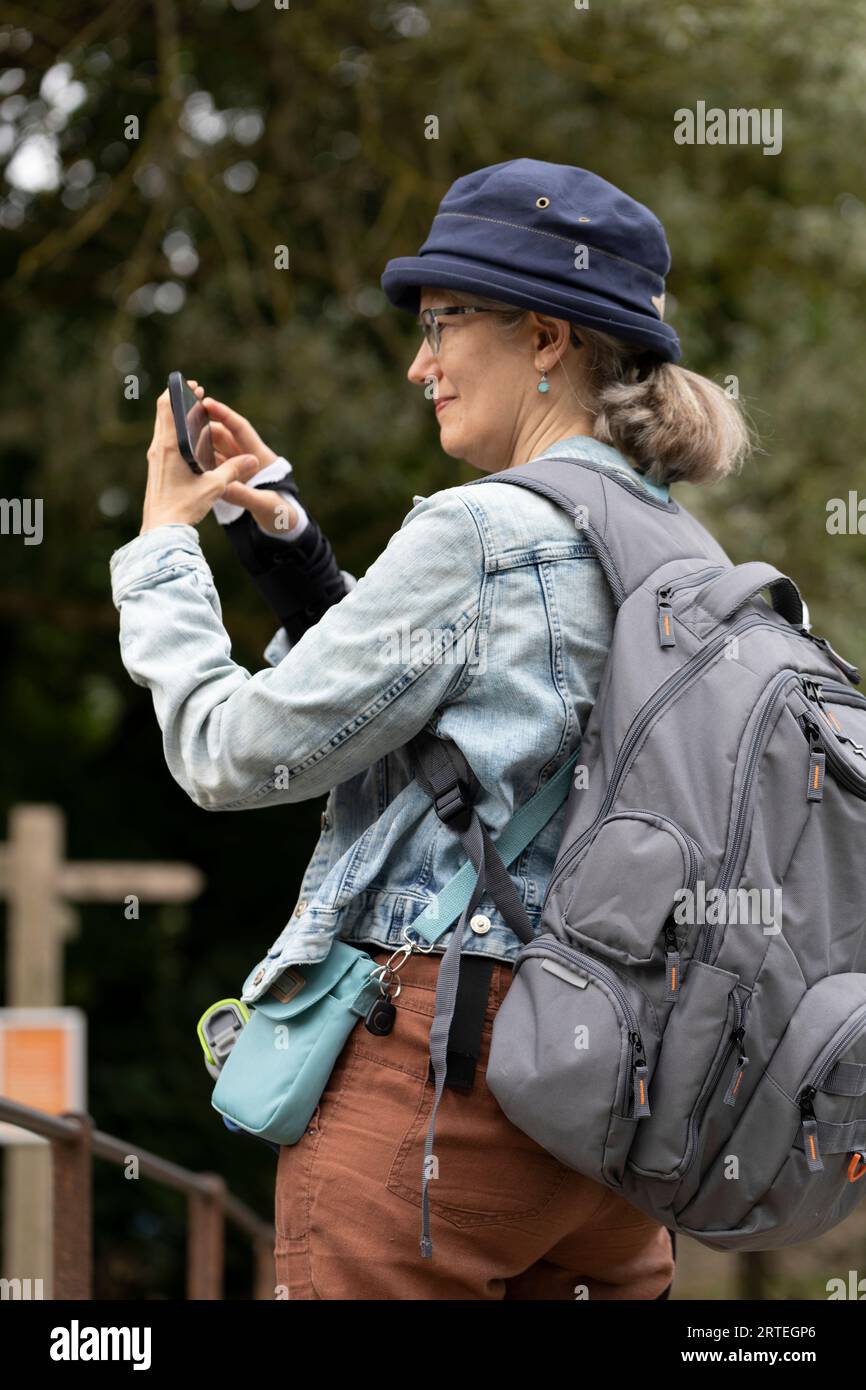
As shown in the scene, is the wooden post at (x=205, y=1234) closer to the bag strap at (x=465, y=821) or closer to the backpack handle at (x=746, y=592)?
the bag strap at (x=465, y=821)

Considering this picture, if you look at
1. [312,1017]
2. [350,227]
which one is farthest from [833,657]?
[350,227]

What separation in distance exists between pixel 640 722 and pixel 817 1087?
1.19ft

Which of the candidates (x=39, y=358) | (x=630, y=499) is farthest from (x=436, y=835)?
(x=39, y=358)

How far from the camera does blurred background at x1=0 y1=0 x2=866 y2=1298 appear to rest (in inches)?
226

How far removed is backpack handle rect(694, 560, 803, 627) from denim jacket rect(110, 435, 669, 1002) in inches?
4.1

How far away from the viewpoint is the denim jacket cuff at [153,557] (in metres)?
1.68

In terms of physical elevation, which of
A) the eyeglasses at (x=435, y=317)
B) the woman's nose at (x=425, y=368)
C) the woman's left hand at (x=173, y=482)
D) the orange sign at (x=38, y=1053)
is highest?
the eyeglasses at (x=435, y=317)

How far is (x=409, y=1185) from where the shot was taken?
5.18 ft

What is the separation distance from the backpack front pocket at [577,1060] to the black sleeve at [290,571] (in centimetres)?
75

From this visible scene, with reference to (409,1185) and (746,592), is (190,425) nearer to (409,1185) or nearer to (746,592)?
(746,592)

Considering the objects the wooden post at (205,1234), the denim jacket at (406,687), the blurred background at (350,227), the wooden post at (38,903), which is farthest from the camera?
the wooden post at (38,903)

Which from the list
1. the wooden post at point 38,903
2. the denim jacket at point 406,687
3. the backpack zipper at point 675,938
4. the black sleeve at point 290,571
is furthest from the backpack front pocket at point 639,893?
the wooden post at point 38,903

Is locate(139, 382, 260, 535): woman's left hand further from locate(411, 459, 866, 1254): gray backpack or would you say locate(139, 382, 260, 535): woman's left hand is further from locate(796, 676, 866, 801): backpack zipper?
locate(796, 676, 866, 801): backpack zipper
